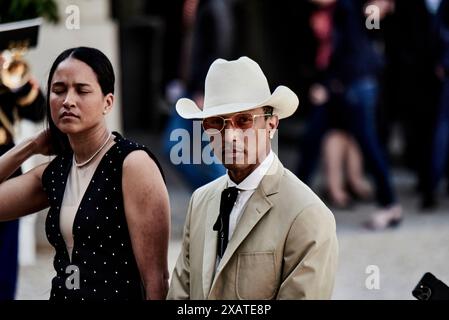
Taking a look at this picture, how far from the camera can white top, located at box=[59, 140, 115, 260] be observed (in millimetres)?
3998

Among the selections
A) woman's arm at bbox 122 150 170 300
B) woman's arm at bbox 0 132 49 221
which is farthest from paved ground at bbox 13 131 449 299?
woman's arm at bbox 122 150 170 300

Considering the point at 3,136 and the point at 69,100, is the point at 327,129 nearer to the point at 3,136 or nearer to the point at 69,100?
the point at 3,136

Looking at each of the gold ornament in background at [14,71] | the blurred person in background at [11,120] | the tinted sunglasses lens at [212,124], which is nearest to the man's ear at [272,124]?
the tinted sunglasses lens at [212,124]

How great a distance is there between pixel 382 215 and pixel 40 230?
7.71 ft

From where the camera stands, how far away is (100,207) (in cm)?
396

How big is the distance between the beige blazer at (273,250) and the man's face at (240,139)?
8cm

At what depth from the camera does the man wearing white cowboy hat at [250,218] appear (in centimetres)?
352

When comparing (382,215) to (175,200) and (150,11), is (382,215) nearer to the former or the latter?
(175,200)

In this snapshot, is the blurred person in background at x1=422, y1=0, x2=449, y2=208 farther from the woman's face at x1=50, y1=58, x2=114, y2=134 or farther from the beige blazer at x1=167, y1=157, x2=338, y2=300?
the beige blazer at x1=167, y1=157, x2=338, y2=300

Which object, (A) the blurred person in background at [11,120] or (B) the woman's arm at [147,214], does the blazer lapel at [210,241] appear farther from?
(A) the blurred person in background at [11,120]

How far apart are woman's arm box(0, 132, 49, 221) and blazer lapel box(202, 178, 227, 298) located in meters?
0.75

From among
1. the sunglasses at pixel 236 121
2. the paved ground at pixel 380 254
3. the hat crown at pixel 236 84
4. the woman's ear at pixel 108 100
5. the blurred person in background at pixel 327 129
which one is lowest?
the paved ground at pixel 380 254

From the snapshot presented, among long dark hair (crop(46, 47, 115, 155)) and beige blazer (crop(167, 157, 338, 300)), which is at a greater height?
long dark hair (crop(46, 47, 115, 155))
